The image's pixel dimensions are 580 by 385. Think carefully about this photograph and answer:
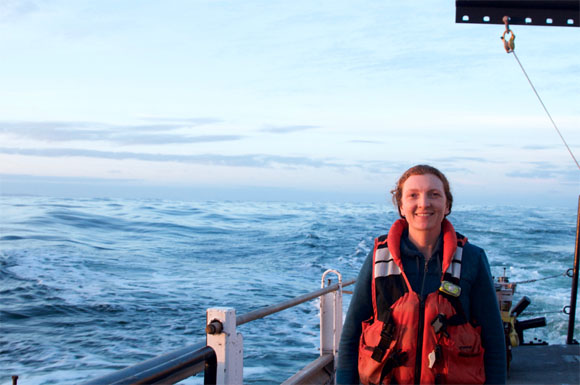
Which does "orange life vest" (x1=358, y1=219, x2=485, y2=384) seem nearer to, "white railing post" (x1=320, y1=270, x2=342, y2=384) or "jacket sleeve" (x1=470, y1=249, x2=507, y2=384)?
"jacket sleeve" (x1=470, y1=249, x2=507, y2=384)

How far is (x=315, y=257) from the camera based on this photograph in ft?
64.5

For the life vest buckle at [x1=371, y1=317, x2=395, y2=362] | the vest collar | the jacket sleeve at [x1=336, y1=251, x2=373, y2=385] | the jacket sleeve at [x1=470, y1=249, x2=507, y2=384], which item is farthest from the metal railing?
the jacket sleeve at [x1=470, y1=249, x2=507, y2=384]

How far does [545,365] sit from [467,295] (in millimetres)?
3972

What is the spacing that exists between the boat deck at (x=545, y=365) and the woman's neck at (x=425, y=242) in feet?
11.1

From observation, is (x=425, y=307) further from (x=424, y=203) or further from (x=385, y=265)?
(x=424, y=203)

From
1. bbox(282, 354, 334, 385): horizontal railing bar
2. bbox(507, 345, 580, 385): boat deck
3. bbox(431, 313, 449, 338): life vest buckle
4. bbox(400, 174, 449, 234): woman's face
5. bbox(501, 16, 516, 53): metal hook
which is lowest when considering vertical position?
bbox(507, 345, 580, 385): boat deck

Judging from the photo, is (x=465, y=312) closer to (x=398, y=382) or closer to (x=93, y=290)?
(x=398, y=382)

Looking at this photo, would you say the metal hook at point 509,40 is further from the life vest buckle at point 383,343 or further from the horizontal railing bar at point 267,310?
the life vest buckle at point 383,343

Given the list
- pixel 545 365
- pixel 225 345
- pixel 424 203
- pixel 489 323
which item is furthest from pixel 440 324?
pixel 545 365

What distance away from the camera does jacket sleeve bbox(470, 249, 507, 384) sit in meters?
2.04

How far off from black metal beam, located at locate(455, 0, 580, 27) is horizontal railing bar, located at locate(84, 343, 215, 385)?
10.7ft

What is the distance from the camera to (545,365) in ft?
17.7

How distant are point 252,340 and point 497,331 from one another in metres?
8.50

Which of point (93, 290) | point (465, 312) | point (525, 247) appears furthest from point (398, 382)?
point (525, 247)
